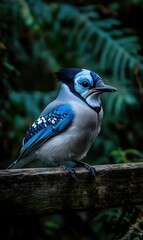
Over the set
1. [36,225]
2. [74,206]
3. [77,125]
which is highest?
[77,125]

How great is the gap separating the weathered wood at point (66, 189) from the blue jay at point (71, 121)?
1.58 feet

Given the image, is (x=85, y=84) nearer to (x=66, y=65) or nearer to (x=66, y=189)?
(x=66, y=189)

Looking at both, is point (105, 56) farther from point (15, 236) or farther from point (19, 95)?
point (15, 236)

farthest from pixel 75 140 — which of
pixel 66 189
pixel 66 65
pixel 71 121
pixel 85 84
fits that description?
pixel 66 65

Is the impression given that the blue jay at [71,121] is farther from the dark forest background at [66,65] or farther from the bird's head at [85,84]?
the dark forest background at [66,65]

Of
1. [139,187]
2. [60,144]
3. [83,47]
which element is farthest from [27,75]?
[139,187]

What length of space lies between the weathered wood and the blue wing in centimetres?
55

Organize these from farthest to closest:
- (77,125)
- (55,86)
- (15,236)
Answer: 1. (55,86)
2. (15,236)
3. (77,125)

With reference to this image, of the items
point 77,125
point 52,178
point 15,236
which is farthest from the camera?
point 15,236

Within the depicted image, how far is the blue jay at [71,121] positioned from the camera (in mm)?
2293

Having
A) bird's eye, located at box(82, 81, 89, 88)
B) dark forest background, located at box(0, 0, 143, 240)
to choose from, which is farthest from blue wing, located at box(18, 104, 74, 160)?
dark forest background, located at box(0, 0, 143, 240)

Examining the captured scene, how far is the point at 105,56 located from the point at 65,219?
152 cm

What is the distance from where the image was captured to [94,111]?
2.31 meters

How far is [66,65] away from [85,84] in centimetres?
309
